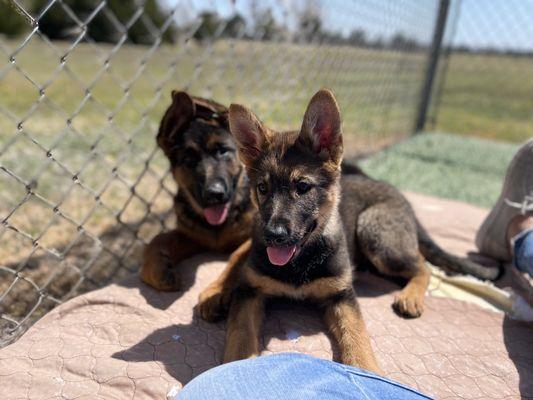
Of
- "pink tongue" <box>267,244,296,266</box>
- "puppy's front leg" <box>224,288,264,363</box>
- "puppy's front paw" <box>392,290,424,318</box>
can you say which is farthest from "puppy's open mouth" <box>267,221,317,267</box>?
"puppy's front paw" <box>392,290,424,318</box>

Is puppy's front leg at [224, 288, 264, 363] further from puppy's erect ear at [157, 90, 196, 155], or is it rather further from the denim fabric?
the denim fabric

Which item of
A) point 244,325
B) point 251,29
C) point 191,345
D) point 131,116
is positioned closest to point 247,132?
point 244,325

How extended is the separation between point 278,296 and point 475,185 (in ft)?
16.2

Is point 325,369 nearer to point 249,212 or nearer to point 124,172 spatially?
point 249,212

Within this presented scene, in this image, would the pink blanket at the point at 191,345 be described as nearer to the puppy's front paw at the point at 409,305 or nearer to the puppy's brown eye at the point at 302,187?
the puppy's front paw at the point at 409,305

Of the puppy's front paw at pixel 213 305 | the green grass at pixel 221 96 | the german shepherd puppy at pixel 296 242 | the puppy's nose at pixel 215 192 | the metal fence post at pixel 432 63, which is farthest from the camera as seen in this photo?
the metal fence post at pixel 432 63

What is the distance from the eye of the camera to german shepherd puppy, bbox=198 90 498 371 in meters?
2.59

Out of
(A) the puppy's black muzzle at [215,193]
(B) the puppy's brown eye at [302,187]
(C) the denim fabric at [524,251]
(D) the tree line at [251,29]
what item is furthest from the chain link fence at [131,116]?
(C) the denim fabric at [524,251]

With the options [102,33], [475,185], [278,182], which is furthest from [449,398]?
[102,33]

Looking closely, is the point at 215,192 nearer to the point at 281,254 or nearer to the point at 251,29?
the point at 281,254

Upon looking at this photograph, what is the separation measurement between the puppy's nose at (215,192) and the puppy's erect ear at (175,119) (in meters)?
0.56

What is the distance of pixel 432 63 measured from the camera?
34.2 ft

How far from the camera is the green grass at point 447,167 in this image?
6.45 meters

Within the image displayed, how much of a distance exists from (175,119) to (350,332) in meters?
2.05
